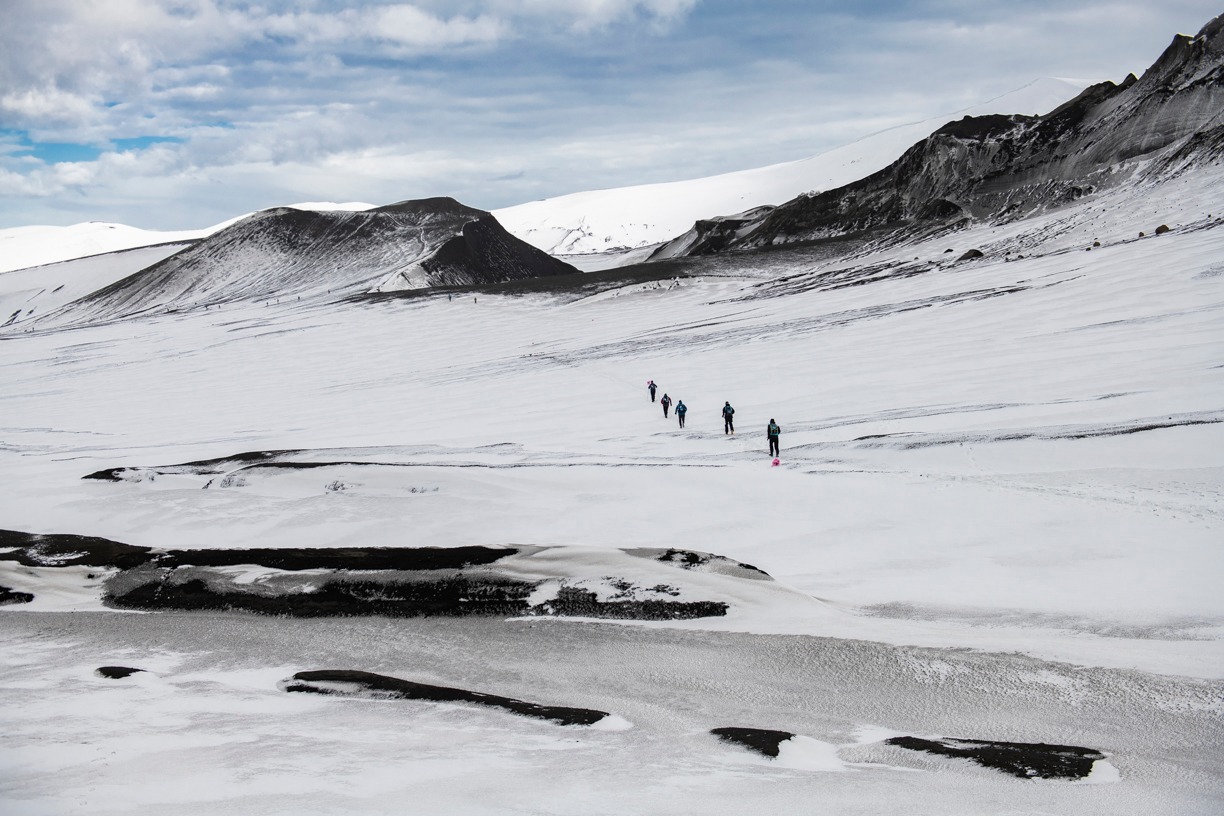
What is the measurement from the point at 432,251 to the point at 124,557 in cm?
8077

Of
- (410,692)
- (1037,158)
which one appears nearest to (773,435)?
(410,692)

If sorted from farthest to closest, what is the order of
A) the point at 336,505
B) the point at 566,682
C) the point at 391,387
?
the point at 391,387
the point at 336,505
the point at 566,682

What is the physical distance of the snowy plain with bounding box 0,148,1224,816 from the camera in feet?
28.8

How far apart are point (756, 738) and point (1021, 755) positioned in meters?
2.43

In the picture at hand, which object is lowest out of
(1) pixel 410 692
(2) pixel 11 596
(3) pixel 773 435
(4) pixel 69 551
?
(1) pixel 410 692

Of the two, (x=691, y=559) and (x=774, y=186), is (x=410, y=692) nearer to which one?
(x=691, y=559)

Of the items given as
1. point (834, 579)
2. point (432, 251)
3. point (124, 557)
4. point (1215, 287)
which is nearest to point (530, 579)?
point (834, 579)

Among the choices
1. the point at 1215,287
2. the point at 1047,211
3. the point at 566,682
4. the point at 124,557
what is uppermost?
the point at 1047,211

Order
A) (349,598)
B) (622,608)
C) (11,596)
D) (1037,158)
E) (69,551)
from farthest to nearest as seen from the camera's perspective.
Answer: (1037,158), (69,551), (11,596), (349,598), (622,608)

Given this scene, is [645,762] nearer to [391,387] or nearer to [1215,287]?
[1215,287]

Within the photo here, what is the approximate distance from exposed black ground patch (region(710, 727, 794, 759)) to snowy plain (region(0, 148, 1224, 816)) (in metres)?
0.22

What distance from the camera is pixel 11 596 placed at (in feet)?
51.8

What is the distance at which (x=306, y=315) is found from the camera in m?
74.4

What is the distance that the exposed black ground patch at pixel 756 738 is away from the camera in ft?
30.4
